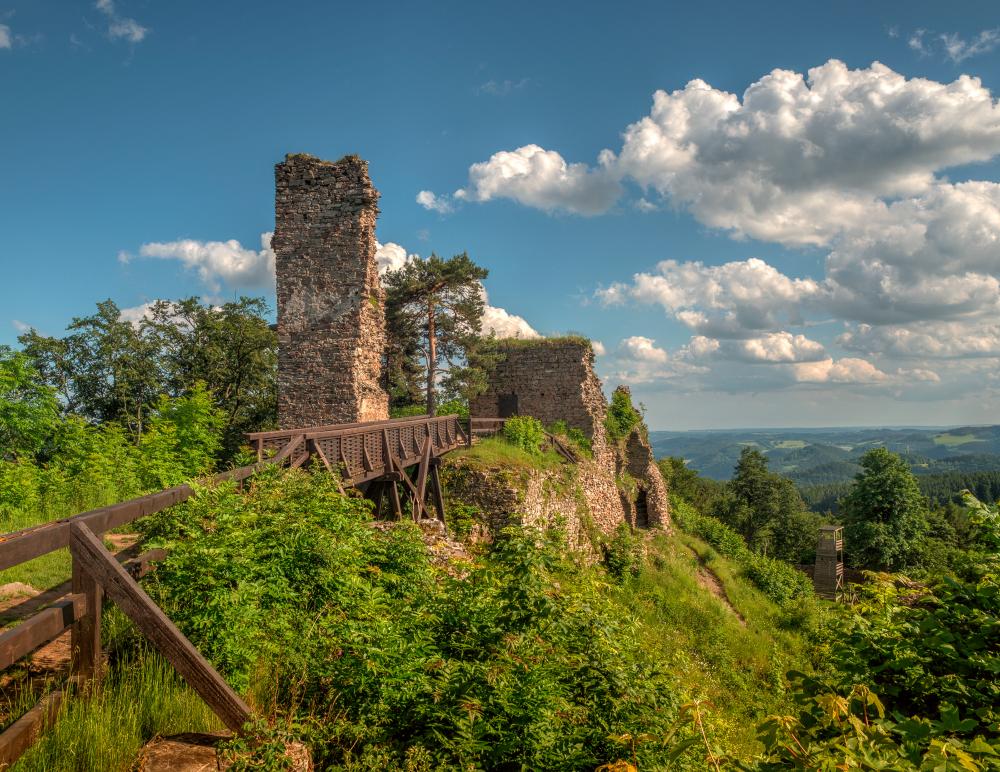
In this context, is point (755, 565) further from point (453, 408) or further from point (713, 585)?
point (453, 408)

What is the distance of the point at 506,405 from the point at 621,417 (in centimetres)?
707

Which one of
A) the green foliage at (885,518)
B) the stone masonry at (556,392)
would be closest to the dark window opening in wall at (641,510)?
the stone masonry at (556,392)

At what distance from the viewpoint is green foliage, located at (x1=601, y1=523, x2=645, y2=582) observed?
60.8ft

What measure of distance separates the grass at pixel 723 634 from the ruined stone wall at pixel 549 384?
245 inches

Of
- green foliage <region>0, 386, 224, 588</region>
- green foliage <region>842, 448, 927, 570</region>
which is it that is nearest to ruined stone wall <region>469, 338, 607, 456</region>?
green foliage <region>0, 386, 224, 588</region>

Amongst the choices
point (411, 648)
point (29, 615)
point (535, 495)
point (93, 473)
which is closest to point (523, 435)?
point (535, 495)

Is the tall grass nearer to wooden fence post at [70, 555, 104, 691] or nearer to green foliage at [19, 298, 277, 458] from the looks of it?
wooden fence post at [70, 555, 104, 691]

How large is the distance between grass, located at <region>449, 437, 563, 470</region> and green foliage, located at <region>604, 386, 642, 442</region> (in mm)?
8589

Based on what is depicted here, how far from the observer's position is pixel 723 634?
16484mm

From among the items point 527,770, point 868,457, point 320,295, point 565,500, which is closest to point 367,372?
point 320,295

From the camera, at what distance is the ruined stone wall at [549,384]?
2466 cm

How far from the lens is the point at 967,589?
396 centimetres

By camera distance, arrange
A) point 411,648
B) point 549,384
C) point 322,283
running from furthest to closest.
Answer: point 549,384, point 322,283, point 411,648

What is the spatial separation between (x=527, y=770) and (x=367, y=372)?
13.4 m
